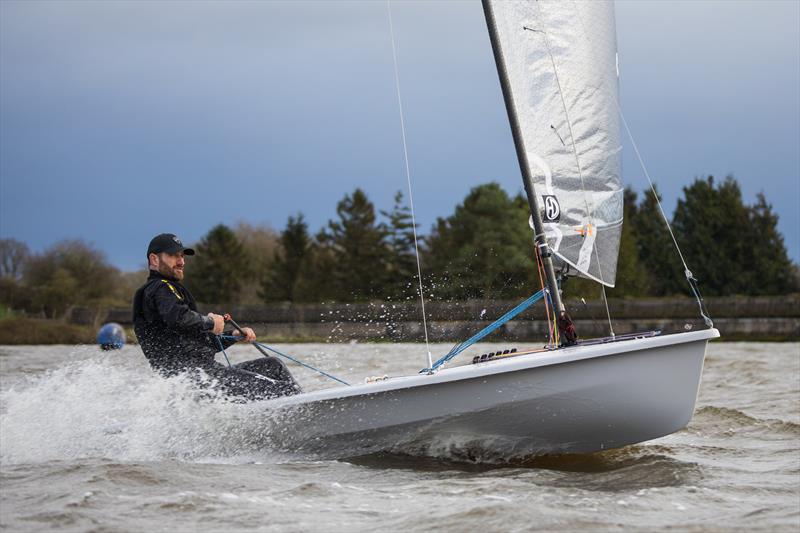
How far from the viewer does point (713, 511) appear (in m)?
5.29

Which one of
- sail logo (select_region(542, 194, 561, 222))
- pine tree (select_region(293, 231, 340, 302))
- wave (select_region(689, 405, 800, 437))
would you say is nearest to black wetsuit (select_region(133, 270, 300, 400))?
sail logo (select_region(542, 194, 561, 222))

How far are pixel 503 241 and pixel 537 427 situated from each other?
171 ft

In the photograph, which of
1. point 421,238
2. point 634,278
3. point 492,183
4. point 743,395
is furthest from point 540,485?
point 421,238

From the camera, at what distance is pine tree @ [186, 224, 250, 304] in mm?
65250

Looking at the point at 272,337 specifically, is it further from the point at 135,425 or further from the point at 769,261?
the point at 769,261

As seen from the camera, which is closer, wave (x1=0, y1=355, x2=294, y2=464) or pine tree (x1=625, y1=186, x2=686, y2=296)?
wave (x1=0, y1=355, x2=294, y2=464)

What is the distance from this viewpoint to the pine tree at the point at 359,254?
196ft

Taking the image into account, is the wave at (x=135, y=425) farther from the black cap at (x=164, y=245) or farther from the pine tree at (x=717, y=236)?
the pine tree at (x=717, y=236)

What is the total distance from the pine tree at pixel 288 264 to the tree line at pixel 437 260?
9 cm

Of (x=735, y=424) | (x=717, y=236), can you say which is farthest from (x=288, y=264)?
(x=735, y=424)

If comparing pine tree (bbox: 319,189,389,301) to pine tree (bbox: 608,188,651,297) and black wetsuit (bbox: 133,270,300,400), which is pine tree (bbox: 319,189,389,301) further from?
black wetsuit (bbox: 133,270,300,400)

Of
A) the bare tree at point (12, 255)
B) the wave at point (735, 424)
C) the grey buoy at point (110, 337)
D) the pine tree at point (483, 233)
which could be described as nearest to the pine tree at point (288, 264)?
the pine tree at point (483, 233)

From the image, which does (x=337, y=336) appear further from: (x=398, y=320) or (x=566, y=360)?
(x=566, y=360)

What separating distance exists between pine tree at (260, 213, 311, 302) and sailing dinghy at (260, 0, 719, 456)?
5454 centimetres
